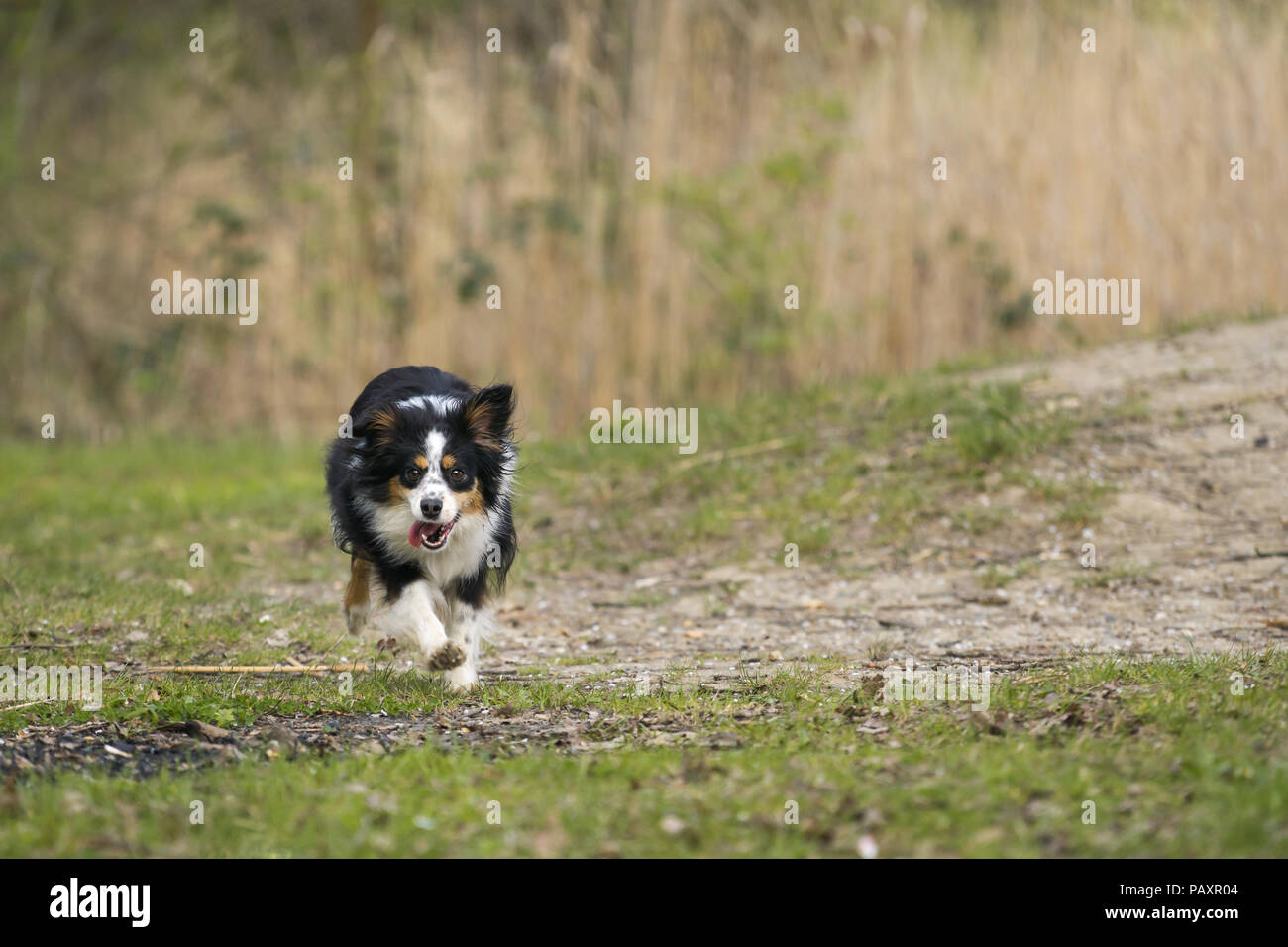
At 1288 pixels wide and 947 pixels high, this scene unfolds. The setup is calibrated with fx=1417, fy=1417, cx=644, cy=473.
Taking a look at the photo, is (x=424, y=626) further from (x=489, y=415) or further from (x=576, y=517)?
(x=576, y=517)

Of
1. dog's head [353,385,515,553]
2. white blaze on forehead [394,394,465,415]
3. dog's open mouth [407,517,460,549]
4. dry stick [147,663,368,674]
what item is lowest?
dry stick [147,663,368,674]

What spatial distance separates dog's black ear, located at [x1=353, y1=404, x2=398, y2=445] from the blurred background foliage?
5.74 metres

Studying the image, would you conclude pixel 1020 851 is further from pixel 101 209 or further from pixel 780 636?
pixel 101 209

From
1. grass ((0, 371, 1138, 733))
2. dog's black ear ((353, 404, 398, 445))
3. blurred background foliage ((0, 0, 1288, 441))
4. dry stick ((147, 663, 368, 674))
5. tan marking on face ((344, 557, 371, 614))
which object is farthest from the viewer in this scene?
blurred background foliage ((0, 0, 1288, 441))

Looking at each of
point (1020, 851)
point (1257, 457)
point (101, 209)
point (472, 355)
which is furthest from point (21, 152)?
point (1020, 851)

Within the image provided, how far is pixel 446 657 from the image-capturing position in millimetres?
5598

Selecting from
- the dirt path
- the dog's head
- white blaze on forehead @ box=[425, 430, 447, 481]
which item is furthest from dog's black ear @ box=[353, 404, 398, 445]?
the dirt path

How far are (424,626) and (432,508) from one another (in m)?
0.53

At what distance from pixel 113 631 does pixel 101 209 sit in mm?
8410

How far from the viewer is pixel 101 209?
1410 cm

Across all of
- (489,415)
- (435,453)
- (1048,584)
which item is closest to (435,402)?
(489,415)

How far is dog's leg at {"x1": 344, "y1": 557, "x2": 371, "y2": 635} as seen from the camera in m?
6.53

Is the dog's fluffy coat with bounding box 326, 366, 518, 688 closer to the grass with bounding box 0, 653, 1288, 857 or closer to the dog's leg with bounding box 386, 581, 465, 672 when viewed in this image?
the dog's leg with bounding box 386, 581, 465, 672

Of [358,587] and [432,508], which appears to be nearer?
[432,508]
